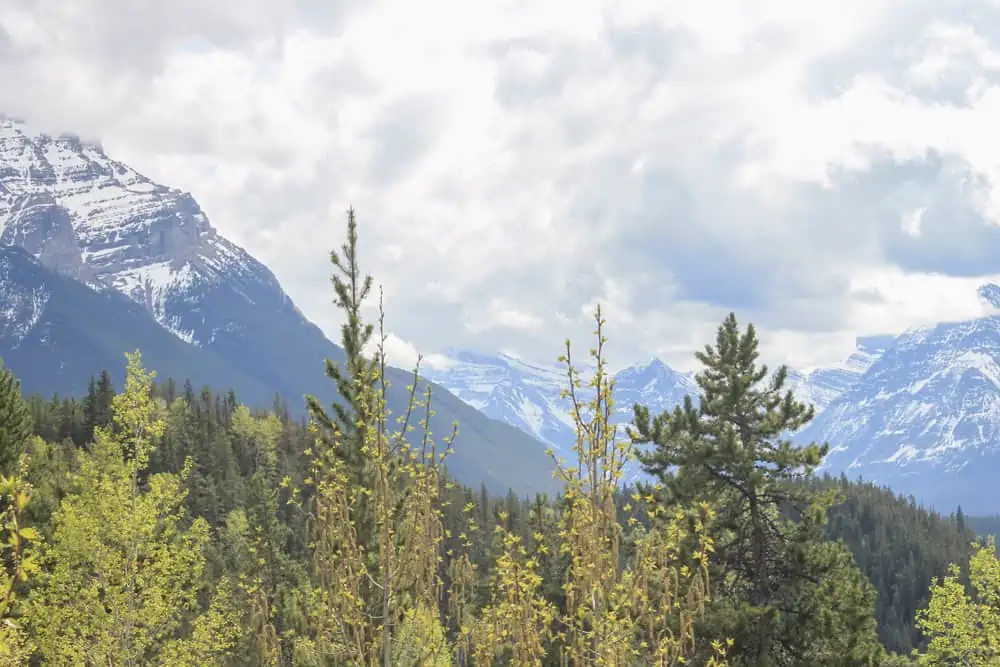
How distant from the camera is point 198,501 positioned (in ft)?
316

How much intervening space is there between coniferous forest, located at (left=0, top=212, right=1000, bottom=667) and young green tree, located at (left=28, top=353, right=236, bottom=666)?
0.22 ft

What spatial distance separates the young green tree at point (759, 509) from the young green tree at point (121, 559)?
445 inches

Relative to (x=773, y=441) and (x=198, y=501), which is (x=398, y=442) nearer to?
(x=773, y=441)

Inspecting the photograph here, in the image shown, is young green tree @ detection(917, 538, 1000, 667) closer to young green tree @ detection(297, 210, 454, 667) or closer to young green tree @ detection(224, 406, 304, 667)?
young green tree @ detection(224, 406, 304, 667)

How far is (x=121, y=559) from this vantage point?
19.5 metres

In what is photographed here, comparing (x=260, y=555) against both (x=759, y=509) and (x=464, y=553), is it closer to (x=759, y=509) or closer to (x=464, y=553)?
(x=759, y=509)

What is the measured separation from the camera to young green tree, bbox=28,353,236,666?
1867 centimetres

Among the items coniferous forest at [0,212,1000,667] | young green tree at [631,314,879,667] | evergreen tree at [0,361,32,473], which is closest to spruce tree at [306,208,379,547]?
coniferous forest at [0,212,1000,667]

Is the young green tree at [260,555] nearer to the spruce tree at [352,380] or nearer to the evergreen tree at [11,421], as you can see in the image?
the spruce tree at [352,380]

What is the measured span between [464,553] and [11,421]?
104ft

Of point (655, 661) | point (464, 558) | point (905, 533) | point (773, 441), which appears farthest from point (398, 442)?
point (905, 533)

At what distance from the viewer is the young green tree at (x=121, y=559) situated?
18.7 metres

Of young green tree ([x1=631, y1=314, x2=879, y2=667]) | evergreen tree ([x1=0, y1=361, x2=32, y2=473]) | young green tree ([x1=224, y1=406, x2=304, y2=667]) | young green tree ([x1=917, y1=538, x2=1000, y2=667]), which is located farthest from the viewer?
evergreen tree ([x1=0, y1=361, x2=32, y2=473])

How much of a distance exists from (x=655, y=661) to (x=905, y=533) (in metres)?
200
